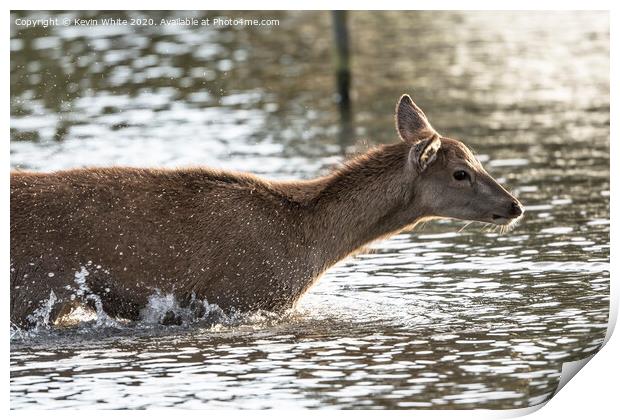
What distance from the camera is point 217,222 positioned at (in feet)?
43.0

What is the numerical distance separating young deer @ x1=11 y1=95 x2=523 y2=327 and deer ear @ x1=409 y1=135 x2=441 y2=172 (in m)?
0.01

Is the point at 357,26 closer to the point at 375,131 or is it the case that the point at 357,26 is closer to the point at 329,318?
the point at 375,131

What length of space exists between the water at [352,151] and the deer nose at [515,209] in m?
0.91

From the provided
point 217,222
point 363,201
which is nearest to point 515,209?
point 363,201

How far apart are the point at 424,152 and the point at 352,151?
769cm

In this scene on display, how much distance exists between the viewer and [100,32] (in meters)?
22.9

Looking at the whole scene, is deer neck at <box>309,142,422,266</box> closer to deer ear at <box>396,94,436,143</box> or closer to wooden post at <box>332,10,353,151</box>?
deer ear at <box>396,94,436,143</box>

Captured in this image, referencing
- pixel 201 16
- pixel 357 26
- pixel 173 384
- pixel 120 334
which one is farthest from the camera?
pixel 357 26

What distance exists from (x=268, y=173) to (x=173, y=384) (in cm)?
841

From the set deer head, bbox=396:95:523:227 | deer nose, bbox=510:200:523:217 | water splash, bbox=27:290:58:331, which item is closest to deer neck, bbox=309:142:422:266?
deer head, bbox=396:95:523:227

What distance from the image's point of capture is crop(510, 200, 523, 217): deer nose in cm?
1345

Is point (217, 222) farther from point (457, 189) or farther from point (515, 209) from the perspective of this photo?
point (515, 209)

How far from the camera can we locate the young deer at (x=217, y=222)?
1265 centimetres

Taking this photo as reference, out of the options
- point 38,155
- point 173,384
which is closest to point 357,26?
point 38,155
